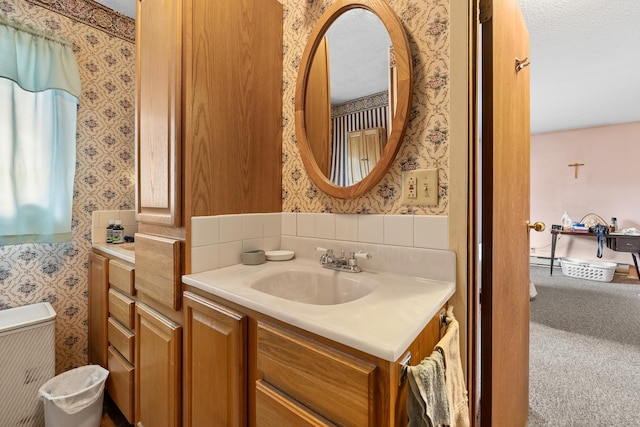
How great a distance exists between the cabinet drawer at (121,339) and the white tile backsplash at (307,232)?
0.64 meters

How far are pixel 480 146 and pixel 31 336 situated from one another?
7.43 feet

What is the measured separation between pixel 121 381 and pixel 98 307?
515 mm

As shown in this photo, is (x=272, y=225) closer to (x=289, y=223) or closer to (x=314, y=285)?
(x=289, y=223)

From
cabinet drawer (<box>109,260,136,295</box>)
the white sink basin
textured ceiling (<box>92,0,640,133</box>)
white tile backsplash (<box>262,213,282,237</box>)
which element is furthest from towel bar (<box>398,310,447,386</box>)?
textured ceiling (<box>92,0,640,133</box>)

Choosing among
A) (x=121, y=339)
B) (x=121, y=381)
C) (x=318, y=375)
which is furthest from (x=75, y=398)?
(x=318, y=375)

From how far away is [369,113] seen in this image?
3.69ft

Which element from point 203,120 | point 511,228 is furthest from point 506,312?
point 203,120

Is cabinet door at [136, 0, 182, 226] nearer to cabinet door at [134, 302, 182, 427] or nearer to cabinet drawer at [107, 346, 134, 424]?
cabinet door at [134, 302, 182, 427]

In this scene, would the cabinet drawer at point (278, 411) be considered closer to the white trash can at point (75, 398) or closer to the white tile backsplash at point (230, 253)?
the white tile backsplash at point (230, 253)

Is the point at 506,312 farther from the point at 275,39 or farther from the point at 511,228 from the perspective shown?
the point at 275,39

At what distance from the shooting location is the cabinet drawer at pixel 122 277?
4.37ft

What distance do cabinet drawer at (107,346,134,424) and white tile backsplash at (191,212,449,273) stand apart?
2.54 feet

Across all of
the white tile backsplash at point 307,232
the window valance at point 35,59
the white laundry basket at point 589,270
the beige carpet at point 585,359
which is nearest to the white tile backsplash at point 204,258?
the white tile backsplash at point 307,232

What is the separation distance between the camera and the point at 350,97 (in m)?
1.18
